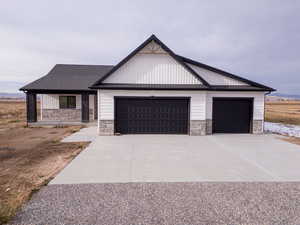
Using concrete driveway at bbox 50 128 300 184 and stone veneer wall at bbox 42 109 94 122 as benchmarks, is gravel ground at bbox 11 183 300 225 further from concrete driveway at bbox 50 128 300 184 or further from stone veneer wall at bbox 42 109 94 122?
stone veneer wall at bbox 42 109 94 122

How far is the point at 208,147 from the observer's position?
927 centimetres

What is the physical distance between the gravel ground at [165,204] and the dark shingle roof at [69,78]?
14054 millimetres

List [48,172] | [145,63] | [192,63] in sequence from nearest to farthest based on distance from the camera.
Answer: [48,172]
[145,63]
[192,63]

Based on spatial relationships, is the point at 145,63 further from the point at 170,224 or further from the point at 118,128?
the point at 170,224

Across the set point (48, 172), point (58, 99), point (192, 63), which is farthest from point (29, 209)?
point (58, 99)

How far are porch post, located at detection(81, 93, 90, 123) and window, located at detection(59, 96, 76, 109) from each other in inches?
66.6

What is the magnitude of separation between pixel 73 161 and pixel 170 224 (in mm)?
4681

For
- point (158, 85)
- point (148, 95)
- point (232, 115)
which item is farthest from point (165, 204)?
point (232, 115)

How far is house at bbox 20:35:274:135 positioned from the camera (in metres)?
12.0

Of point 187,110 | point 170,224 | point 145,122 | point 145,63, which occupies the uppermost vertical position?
point 145,63

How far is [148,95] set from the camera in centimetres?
1218

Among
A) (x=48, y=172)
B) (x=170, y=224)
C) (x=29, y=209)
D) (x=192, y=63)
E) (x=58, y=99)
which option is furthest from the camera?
(x=58, y=99)

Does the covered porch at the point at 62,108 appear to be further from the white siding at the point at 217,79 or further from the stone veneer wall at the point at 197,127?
the white siding at the point at 217,79

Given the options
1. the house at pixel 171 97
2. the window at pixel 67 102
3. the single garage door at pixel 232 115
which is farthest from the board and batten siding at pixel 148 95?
the window at pixel 67 102
